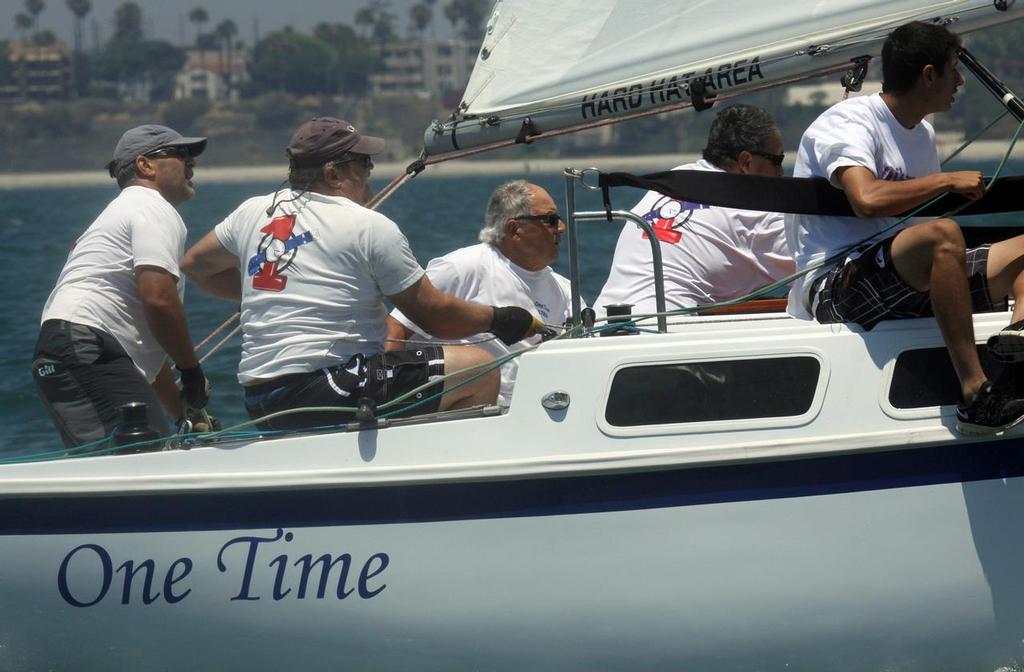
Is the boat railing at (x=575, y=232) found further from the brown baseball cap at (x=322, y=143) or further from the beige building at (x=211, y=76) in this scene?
the beige building at (x=211, y=76)

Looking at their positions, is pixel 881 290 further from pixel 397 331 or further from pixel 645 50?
pixel 397 331

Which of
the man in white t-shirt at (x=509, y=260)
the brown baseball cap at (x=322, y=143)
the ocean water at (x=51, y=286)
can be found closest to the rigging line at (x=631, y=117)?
the man in white t-shirt at (x=509, y=260)

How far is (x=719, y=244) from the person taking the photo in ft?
18.1

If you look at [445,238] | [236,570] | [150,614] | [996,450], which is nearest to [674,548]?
[996,450]

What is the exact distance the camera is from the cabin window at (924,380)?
4.17 m

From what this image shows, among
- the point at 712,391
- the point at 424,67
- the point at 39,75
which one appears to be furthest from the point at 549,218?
the point at 39,75

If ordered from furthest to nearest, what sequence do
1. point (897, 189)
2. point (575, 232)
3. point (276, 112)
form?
point (276, 112) < point (575, 232) < point (897, 189)

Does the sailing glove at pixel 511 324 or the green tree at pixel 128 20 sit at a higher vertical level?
the green tree at pixel 128 20

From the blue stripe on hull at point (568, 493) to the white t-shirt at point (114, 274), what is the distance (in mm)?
872

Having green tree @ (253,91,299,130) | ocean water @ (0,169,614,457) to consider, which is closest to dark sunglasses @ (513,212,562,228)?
ocean water @ (0,169,614,457)

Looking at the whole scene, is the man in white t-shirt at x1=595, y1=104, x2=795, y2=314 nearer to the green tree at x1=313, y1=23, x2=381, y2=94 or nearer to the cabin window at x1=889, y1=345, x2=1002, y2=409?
the cabin window at x1=889, y1=345, x2=1002, y2=409

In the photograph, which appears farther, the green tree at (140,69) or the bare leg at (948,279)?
the green tree at (140,69)

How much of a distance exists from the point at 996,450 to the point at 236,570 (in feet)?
6.93

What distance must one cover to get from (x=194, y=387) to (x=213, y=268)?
0.39 meters
